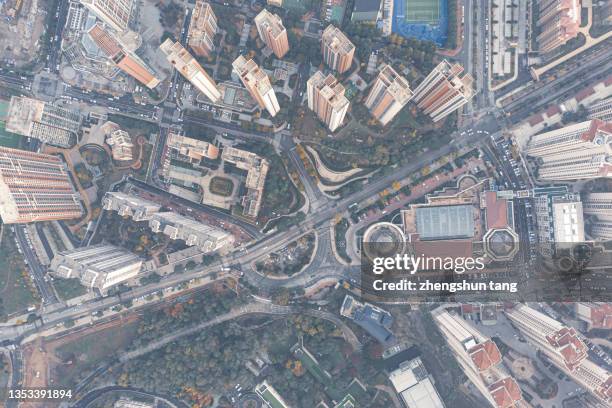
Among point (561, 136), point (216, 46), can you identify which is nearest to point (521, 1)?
point (561, 136)

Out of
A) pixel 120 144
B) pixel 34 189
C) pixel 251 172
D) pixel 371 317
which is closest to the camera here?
pixel 34 189

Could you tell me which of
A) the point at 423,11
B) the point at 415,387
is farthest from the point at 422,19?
the point at 415,387

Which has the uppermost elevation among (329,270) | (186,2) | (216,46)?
(186,2)

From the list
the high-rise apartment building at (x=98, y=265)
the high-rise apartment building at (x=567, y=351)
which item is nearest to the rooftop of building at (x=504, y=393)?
the high-rise apartment building at (x=567, y=351)

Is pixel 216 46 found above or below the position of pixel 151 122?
above

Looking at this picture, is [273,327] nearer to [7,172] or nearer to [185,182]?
[185,182]

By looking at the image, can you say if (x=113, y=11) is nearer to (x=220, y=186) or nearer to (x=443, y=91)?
(x=220, y=186)

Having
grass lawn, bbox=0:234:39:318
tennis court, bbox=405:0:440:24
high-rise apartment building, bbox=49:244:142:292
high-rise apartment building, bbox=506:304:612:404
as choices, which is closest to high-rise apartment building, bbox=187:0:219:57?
tennis court, bbox=405:0:440:24
